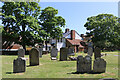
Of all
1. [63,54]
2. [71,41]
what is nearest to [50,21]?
[71,41]

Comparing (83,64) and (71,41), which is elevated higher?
(71,41)

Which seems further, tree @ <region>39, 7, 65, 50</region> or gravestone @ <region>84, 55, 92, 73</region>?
tree @ <region>39, 7, 65, 50</region>

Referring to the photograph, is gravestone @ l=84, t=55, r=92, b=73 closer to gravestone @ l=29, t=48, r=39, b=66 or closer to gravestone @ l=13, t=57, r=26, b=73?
gravestone @ l=13, t=57, r=26, b=73

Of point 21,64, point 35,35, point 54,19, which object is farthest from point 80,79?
point 54,19

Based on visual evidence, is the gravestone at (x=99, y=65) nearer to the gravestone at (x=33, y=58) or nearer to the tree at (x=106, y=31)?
the gravestone at (x=33, y=58)

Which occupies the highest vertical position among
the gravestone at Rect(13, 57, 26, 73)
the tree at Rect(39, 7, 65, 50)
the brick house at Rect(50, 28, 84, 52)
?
the tree at Rect(39, 7, 65, 50)

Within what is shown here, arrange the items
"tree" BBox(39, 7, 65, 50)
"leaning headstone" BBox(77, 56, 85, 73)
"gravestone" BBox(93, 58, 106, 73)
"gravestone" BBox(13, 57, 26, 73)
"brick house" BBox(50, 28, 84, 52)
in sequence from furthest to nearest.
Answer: "brick house" BBox(50, 28, 84, 52) → "tree" BBox(39, 7, 65, 50) → "gravestone" BBox(13, 57, 26, 73) → "leaning headstone" BBox(77, 56, 85, 73) → "gravestone" BBox(93, 58, 106, 73)

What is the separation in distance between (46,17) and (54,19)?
2108 mm

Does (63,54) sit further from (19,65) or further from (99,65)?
(99,65)

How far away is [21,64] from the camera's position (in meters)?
11.3

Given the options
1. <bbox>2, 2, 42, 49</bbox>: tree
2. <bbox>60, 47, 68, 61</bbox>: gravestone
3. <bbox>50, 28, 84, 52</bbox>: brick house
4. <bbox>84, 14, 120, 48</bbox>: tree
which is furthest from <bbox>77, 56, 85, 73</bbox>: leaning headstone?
<bbox>50, 28, 84, 52</bbox>: brick house

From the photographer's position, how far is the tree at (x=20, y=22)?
3278cm

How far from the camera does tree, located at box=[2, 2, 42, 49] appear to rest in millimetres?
32781

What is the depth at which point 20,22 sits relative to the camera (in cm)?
3272
